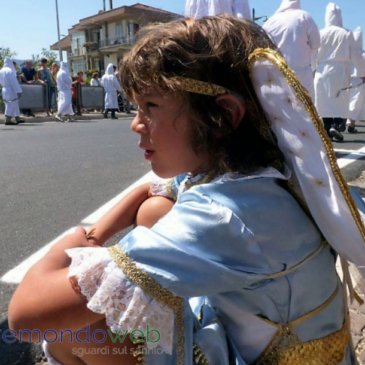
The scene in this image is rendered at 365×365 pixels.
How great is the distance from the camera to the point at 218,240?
1.03m

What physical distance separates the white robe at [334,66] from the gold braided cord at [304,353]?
647 cm

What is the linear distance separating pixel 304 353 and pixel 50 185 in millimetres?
3450

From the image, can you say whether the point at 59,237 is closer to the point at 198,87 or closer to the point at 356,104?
the point at 198,87

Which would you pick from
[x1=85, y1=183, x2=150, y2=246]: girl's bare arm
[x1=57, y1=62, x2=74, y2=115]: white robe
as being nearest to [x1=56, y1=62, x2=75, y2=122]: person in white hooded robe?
[x1=57, y1=62, x2=74, y2=115]: white robe

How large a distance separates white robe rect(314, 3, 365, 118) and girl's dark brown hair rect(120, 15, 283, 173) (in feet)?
21.2

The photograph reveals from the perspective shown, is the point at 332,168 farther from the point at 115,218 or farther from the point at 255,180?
the point at 115,218

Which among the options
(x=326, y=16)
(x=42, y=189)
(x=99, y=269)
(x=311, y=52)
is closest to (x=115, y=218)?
(x=99, y=269)

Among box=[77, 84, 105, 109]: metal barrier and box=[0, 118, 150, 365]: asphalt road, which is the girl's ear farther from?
box=[77, 84, 105, 109]: metal barrier

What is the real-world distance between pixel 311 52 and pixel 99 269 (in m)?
4.96

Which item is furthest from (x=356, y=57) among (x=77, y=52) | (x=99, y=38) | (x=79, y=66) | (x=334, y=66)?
(x=79, y=66)

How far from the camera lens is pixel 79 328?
110 centimetres

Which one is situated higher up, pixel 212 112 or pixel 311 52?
pixel 311 52

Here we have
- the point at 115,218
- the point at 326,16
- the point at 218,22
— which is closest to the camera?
the point at 218,22

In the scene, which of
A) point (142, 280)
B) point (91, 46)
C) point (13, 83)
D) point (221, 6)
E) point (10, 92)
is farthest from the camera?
point (91, 46)
